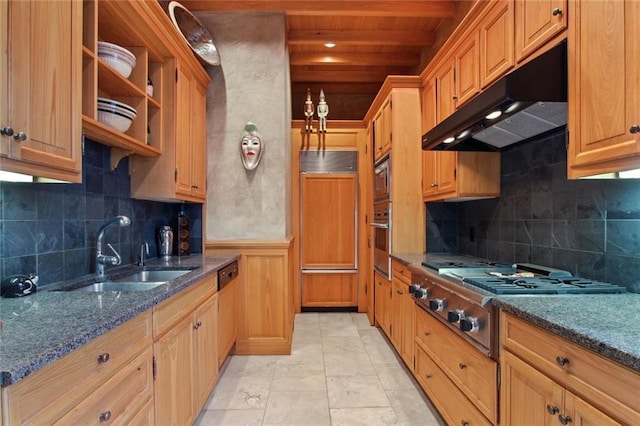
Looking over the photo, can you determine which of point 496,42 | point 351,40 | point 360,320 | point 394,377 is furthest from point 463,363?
point 351,40

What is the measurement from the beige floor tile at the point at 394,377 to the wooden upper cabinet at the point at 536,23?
221 cm

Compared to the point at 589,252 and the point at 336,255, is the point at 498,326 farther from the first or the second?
the point at 336,255

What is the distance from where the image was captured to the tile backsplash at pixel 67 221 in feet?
4.65

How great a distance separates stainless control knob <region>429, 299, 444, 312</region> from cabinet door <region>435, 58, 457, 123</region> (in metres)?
1.36

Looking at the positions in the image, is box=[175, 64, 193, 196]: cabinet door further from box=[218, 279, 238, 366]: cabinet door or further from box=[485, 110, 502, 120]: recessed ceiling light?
box=[485, 110, 502, 120]: recessed ceiling light

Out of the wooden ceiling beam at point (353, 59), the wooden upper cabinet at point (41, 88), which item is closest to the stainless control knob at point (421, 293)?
the wooden upper cabinet at point (41, 88)

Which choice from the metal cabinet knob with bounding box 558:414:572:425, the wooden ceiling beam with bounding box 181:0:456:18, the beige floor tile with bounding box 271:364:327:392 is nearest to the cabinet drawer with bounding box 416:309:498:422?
the metal cabinet knob with bounding box 558:414:572:425

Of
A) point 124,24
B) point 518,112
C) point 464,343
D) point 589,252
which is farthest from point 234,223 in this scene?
point 589,252

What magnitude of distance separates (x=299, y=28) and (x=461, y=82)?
2.08 meters

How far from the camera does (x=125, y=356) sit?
3.83ft

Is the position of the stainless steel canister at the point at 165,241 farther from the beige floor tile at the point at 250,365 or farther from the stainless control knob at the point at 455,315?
the stainless control knob at the point at 455,315

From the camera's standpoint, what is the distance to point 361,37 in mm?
3664

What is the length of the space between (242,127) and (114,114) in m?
1.39

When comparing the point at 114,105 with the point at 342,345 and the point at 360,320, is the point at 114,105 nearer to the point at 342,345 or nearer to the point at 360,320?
the point at 342,345
